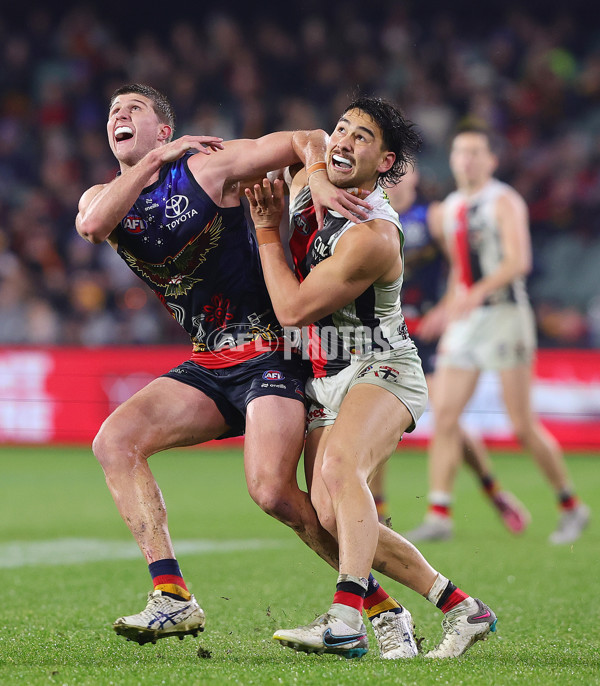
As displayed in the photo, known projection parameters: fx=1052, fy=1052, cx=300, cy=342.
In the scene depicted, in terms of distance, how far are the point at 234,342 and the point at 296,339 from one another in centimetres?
28

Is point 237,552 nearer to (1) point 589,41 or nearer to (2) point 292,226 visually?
(2) point 292,226

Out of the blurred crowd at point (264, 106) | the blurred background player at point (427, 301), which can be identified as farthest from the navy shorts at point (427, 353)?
the blurred crowd at point (264, 106)

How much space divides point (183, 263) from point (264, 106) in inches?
466

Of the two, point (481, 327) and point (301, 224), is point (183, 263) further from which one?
point (481, 327)

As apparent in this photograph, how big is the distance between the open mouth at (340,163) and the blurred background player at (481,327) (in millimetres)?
3630

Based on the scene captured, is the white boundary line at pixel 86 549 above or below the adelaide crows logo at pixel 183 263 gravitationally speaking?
below

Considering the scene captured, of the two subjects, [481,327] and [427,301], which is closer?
[427,301]

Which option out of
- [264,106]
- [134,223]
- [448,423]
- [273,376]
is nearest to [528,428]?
[448,423]

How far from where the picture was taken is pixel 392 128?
425 centimetres

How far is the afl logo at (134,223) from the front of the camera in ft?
14.5

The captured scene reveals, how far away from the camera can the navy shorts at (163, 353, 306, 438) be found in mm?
4422

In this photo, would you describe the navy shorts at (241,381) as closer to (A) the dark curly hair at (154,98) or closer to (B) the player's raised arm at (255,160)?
(B) the player's raised arm at (255,160)

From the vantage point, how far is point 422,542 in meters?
7.17

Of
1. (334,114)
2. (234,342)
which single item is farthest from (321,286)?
(334,114)
